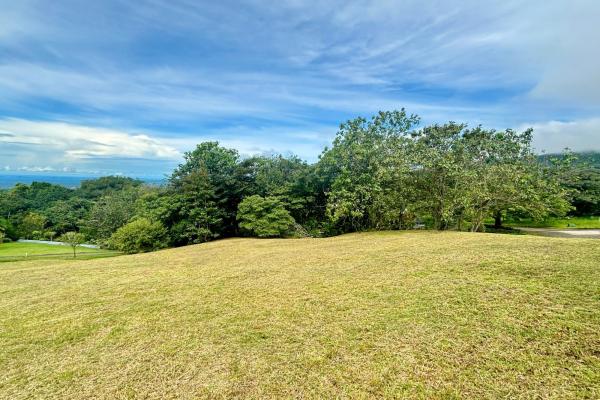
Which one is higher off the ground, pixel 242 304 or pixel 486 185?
pixel 486 185

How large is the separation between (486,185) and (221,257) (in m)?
12.9

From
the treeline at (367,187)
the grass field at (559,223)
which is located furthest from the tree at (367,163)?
the grass field at (559,223)

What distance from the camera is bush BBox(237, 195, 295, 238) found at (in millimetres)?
20078

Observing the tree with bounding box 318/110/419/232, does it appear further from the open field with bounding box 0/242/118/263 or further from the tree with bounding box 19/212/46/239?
the tree with bounding box 19/212/46/239

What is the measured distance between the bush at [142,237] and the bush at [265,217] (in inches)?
264

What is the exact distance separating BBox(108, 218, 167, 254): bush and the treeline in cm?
8

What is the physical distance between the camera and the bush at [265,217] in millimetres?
20078

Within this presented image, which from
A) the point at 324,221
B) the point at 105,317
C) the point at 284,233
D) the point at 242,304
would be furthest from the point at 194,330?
the point at 324,221

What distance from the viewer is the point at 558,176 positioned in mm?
16734

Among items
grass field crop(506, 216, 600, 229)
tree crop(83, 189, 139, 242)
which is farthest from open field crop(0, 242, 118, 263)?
grass field crop(506, 216, 600, 229)

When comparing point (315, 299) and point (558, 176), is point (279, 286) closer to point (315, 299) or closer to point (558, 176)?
point (315, 299)

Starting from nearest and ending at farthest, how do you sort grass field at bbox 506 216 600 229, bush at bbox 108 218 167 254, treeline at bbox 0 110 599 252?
1. treeline at bbox 0 110 599 252
2. bush at bbox 108 218 167 254
3. grass field at bbox 506 216 600 229

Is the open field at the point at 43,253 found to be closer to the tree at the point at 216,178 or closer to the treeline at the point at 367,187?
the treeline at the point at 367,187

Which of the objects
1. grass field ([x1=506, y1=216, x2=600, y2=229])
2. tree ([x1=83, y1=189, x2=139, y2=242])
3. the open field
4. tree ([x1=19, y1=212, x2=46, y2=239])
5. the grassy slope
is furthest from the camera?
tree ([x1=19, y1=212, x2=46, y2=239])
